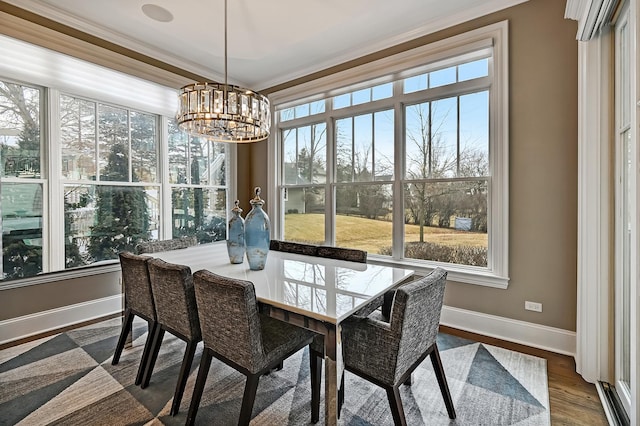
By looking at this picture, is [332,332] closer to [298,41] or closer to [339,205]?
[339,205]

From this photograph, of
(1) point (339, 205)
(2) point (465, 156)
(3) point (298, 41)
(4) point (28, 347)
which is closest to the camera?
(4) point (28, 347)

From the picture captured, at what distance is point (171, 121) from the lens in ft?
13.1

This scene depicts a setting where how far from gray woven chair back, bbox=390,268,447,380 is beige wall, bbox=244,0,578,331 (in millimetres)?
1501

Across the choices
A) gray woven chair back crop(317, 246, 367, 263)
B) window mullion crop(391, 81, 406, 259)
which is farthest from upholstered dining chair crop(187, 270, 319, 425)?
window mullion crop(391, 81, 406, 259)

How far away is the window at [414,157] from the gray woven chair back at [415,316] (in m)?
1.50

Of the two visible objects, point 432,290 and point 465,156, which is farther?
point 465,156

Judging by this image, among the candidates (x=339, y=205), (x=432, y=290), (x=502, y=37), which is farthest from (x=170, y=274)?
(x=502, y=37)

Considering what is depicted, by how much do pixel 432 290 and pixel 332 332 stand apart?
54 centimetres

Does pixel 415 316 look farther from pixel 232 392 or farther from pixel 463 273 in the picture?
pixel 463 273

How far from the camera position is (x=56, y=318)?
2977 millimetres

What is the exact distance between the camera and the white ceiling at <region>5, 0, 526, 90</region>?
2.71 m

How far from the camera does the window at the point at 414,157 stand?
109 inches

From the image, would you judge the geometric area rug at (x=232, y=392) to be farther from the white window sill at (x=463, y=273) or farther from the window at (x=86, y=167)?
the window at (x=86, y=167)

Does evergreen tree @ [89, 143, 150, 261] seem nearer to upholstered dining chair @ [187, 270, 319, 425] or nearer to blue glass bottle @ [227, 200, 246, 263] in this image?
blue glass bottle @ [227, 200, 246, 263]
